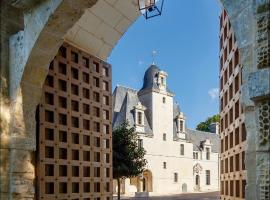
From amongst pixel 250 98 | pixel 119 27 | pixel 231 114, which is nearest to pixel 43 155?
pixel 119 27

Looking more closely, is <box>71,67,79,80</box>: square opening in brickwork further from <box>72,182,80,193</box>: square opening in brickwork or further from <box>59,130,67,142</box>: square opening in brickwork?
<box>72,182,80,193</box>: square opening in brickwork

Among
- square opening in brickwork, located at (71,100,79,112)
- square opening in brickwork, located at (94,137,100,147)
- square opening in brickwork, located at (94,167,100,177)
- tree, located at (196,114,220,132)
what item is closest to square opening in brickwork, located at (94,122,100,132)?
square opening in brickwork, located at (94,137,100,147)

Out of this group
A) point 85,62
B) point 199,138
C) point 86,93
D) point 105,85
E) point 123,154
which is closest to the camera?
point 86,93

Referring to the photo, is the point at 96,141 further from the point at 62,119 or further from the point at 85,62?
the point at 85,62

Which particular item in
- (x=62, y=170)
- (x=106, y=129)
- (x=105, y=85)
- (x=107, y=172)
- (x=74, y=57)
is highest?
(x=74, y=57)

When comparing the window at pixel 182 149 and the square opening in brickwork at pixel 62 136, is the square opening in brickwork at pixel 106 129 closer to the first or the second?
the square opening in brickwork at pixel 62 136

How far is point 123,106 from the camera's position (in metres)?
39.5

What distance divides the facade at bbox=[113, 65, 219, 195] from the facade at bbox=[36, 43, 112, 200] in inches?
1143

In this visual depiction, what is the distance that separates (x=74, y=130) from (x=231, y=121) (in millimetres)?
2999

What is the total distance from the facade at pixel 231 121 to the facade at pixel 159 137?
28.2 meters

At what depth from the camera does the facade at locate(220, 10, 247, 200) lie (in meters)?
6.63

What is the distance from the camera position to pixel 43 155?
613cm

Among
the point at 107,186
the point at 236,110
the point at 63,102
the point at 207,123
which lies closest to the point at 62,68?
the point at 63,102

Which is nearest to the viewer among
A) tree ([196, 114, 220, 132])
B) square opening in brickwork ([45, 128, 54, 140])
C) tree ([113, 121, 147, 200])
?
square opening in brickwork ([45, 128, 54, 140])
